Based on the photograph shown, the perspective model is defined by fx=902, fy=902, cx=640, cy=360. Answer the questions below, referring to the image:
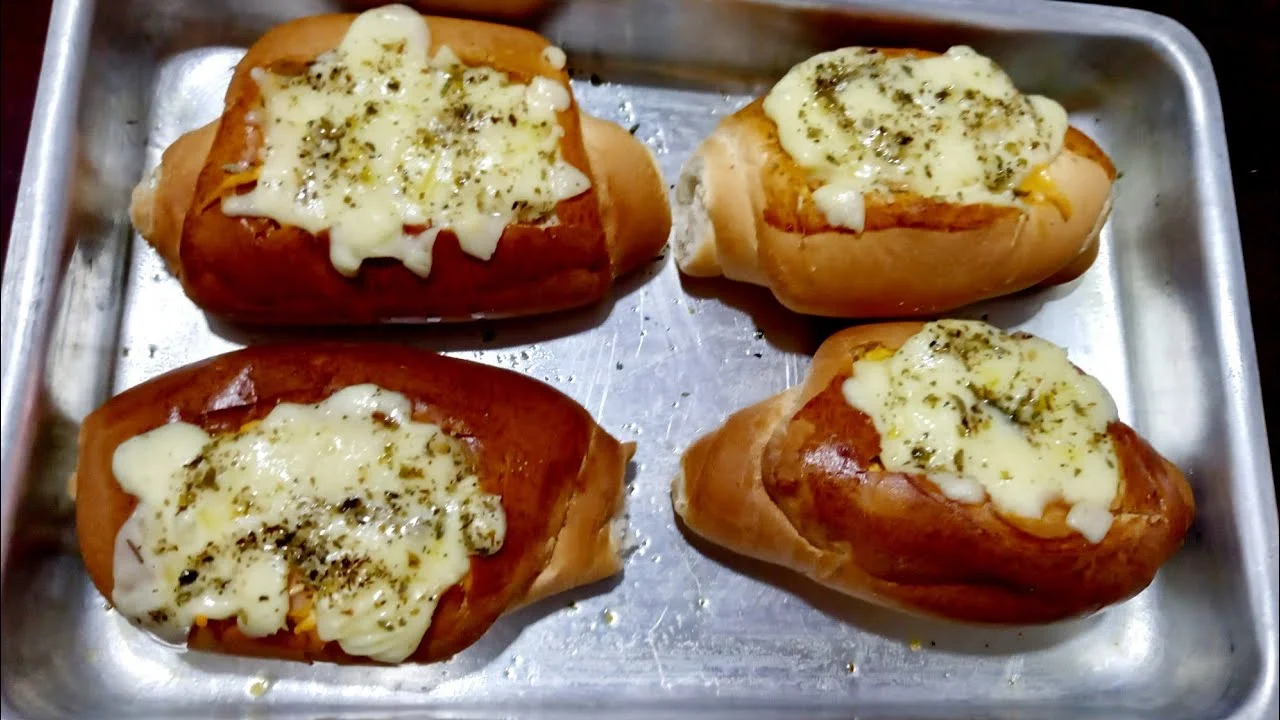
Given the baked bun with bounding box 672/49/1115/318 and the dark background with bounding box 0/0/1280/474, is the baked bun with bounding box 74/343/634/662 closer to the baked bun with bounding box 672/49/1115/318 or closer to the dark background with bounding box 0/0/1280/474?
the baked bun with bounding box 672/49/1115/318

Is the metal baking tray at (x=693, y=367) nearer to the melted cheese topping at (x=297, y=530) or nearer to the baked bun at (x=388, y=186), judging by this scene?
the baked bun at (x=388, y=186)

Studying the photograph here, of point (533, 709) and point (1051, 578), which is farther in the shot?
point (533, 709)

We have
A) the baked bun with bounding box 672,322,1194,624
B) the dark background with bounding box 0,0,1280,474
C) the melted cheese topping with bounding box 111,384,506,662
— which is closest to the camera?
the melted cheese topping with bounding box 111,384,506,662

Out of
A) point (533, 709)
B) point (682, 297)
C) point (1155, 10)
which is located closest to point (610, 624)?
point (533, 709)

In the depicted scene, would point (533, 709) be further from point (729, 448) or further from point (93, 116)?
point (93, 116)

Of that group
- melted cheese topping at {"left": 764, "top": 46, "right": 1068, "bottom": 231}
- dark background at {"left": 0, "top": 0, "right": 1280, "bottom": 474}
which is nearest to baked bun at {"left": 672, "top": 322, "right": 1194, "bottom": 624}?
melted cheese topping at {"left": 764, "top": 46, "right": 1068, "bottom": 231}
